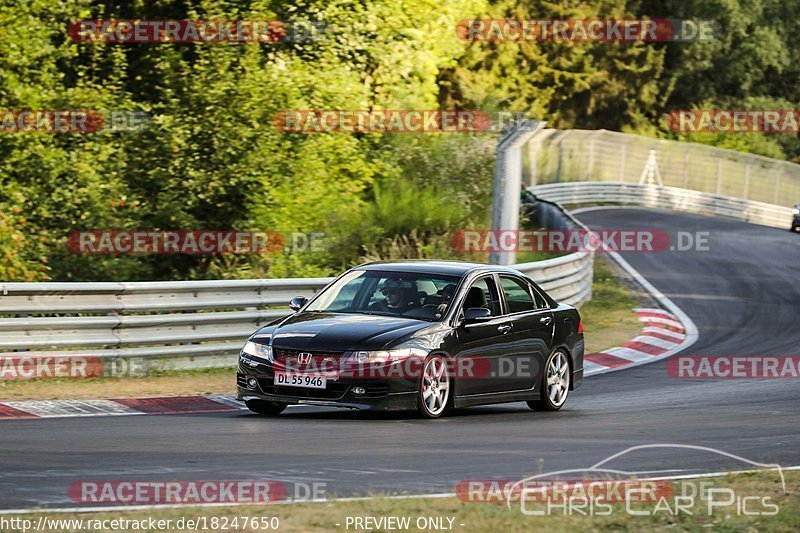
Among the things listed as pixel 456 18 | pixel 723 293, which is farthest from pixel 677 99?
pixel 723 293

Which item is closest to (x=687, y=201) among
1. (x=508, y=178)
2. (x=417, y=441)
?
(x=508, y=178)

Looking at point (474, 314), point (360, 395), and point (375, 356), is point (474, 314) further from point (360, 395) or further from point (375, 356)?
point (360, 395)

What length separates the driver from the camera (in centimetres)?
1183

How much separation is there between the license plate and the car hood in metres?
0.23

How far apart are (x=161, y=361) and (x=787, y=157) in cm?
7185

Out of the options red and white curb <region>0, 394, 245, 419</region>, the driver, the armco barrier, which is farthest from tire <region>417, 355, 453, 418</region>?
the armco barrier

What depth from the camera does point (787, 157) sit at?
264 feet

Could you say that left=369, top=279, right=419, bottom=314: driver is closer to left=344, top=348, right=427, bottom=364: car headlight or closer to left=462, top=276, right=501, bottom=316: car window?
left=462, top=276, right=501, bottom=316: car window

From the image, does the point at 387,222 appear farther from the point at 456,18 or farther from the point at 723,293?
the point at 456,18

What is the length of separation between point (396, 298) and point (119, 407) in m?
2.73

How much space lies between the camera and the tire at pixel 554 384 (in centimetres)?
1272

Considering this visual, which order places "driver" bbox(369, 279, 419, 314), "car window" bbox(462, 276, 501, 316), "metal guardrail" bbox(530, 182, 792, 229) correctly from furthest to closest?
1. "metal guardrail" bbox(530, 182, 792, 229)
2. "car window" bbox(462, 276, 501, 316)
3. "driver" bbox(369, 279, 419, 314)

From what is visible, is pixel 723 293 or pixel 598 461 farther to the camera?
pixel 723 293

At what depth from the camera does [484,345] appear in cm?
1198
